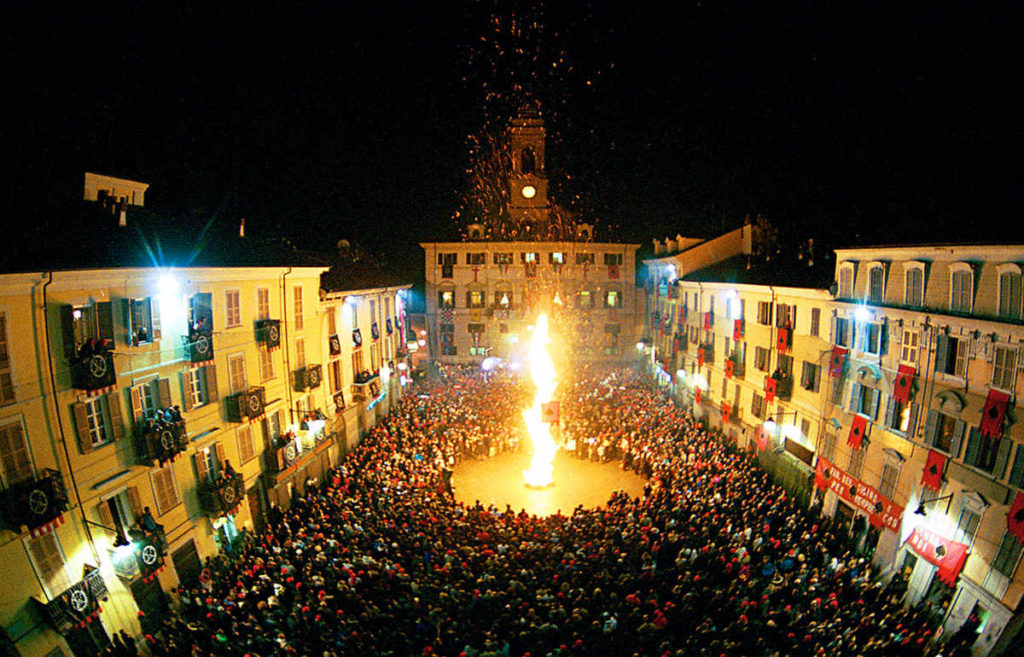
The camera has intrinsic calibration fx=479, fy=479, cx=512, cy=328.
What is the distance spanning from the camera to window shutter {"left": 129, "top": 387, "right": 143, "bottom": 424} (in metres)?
15.4

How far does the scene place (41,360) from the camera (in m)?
12.8

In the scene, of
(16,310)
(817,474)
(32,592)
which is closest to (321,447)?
(32,592)

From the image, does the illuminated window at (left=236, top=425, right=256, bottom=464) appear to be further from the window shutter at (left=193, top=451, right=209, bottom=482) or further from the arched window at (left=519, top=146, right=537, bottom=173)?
the arched window at (left=519, top=146, right=537, bottom=173)

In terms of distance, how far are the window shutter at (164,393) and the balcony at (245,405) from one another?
252 centimetres

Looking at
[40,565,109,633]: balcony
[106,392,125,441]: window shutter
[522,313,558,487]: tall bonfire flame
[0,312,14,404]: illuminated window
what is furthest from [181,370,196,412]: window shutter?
[522,313,558,487]: tall bonfire flame

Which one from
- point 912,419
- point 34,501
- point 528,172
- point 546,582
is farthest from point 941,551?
point 528,172

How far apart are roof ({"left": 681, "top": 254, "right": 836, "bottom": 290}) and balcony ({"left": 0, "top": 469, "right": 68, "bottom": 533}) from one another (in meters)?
27.3

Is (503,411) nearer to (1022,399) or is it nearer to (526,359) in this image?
(526,359)

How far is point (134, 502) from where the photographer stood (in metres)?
15.1

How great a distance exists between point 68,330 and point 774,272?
30212 millimetres

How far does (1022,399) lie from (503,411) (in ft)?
78.6

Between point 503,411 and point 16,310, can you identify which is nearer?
point 16,310

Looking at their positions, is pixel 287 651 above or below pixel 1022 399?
below

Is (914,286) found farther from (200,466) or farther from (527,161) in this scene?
(527,161)
